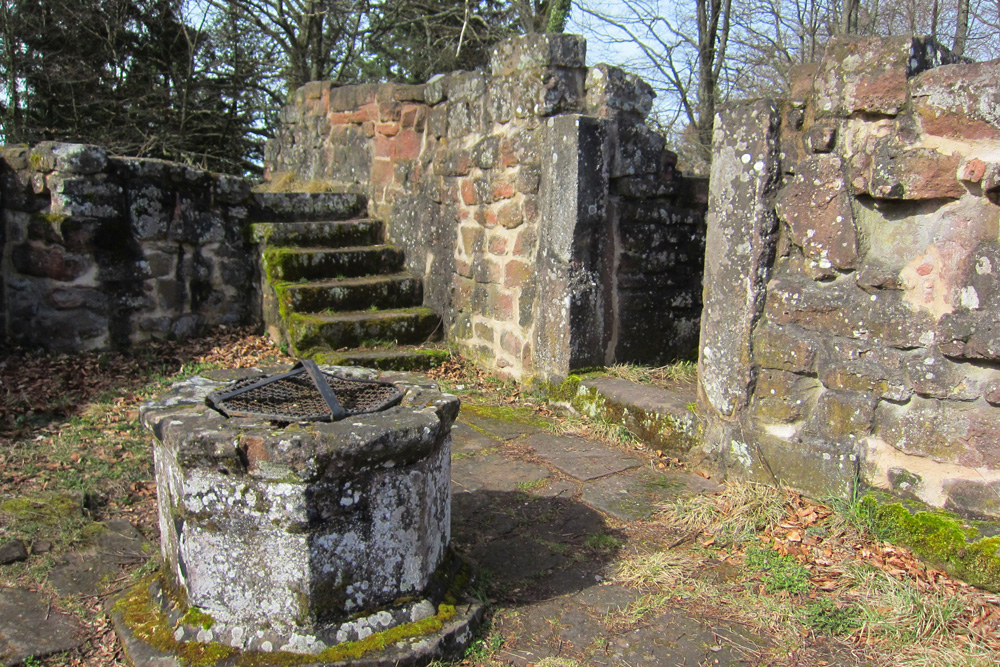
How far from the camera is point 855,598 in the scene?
2717 millimetres

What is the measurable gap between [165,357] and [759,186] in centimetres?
443

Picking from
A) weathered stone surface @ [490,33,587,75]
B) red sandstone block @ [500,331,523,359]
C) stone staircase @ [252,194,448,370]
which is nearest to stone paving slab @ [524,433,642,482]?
red sandstone block @ [500,331,523,359]

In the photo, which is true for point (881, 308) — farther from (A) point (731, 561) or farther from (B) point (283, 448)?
(B) point (283, 448)

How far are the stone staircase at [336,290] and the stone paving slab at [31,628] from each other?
9.67ft

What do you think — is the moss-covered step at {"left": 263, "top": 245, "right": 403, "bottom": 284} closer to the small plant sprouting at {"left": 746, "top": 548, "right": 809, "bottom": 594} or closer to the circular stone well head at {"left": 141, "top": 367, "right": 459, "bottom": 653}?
the circular stone well head at {"left": 141, "top": 367, "right": 459, "bottom": 653}

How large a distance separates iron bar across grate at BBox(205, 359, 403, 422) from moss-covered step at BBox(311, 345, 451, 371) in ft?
8.48

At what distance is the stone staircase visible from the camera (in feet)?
18.9

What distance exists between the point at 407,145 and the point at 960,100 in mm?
4711

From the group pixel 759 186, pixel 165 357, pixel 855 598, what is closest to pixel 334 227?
pixel 165 357

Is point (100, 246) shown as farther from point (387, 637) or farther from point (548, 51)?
point (387, 637)

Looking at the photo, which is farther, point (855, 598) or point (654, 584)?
point (654, 584)

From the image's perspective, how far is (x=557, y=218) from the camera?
4.82 metres

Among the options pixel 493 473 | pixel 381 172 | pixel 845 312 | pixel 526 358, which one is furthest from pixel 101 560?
pixel 381 172

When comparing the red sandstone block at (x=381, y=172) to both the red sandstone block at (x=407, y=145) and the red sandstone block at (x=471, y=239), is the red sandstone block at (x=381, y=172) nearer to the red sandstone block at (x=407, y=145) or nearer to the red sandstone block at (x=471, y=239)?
the red sandstone block at (x=407, y=145)
